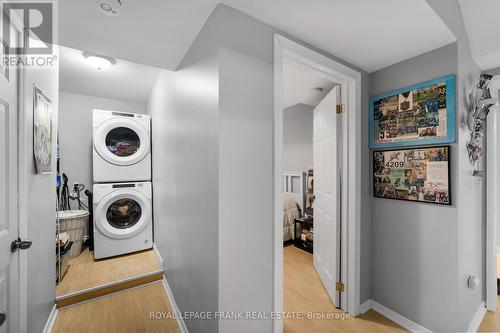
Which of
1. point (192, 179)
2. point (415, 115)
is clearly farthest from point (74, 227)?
point (415, 115)

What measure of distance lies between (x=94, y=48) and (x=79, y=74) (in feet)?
4.10

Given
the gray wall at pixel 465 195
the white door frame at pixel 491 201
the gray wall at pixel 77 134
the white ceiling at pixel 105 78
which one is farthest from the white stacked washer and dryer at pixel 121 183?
the white door frame at pixel 491 201

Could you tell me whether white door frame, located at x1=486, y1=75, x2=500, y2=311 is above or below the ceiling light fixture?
below

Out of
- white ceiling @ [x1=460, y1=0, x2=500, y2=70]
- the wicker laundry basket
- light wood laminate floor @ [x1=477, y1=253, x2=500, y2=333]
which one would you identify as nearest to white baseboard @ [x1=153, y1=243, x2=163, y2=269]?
the wicker laundry basket

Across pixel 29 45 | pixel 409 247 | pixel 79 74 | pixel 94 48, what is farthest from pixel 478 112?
pixel 79 74

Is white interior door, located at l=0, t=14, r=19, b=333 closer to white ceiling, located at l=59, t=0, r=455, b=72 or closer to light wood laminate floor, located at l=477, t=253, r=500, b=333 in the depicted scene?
white ceiling, located at l=59, t=0, r=455, b=72

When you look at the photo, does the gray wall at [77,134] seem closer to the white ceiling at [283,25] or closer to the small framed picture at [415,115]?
the white ceiling at [283,25]

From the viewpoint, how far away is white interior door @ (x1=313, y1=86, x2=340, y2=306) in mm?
2014

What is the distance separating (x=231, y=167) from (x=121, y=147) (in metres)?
2.50

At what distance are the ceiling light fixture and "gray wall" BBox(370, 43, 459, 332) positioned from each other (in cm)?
262

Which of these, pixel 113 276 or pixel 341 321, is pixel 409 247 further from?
pixel 113 276

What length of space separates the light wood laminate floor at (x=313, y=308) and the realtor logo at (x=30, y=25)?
260 cm

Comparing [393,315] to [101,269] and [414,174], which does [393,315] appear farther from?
[101,269]

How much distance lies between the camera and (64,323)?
1769 mm
